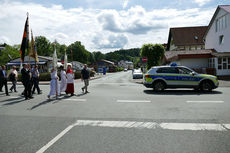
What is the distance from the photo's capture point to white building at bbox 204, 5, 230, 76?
23531 millimetres

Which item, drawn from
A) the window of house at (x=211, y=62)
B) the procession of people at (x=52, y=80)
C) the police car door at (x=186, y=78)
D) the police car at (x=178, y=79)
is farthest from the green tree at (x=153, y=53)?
the procession of people at (x=52, y=80)

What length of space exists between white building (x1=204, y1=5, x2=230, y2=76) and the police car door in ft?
45.7

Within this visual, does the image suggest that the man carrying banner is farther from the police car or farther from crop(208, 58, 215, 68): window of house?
crop(208, 58, 215, 68): window of house

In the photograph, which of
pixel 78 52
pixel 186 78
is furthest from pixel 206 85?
pixel 78 52

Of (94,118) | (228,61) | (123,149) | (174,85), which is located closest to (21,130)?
(94,118)

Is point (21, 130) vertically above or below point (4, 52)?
below

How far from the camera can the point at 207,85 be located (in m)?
11.5

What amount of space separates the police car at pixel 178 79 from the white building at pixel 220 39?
13530 millimetres

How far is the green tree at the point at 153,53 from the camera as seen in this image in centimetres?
4294

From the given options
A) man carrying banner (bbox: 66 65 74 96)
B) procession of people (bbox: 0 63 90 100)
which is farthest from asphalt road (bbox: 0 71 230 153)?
man carrying banner (bbox: 66 65 74 96)

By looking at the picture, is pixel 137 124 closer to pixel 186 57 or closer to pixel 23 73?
pixel 23 73

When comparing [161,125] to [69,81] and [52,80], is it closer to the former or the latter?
[52,80]

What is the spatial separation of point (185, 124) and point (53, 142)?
337cm

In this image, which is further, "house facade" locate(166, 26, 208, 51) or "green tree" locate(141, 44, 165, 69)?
"green tree" locate(141, 44, 165, 69)
